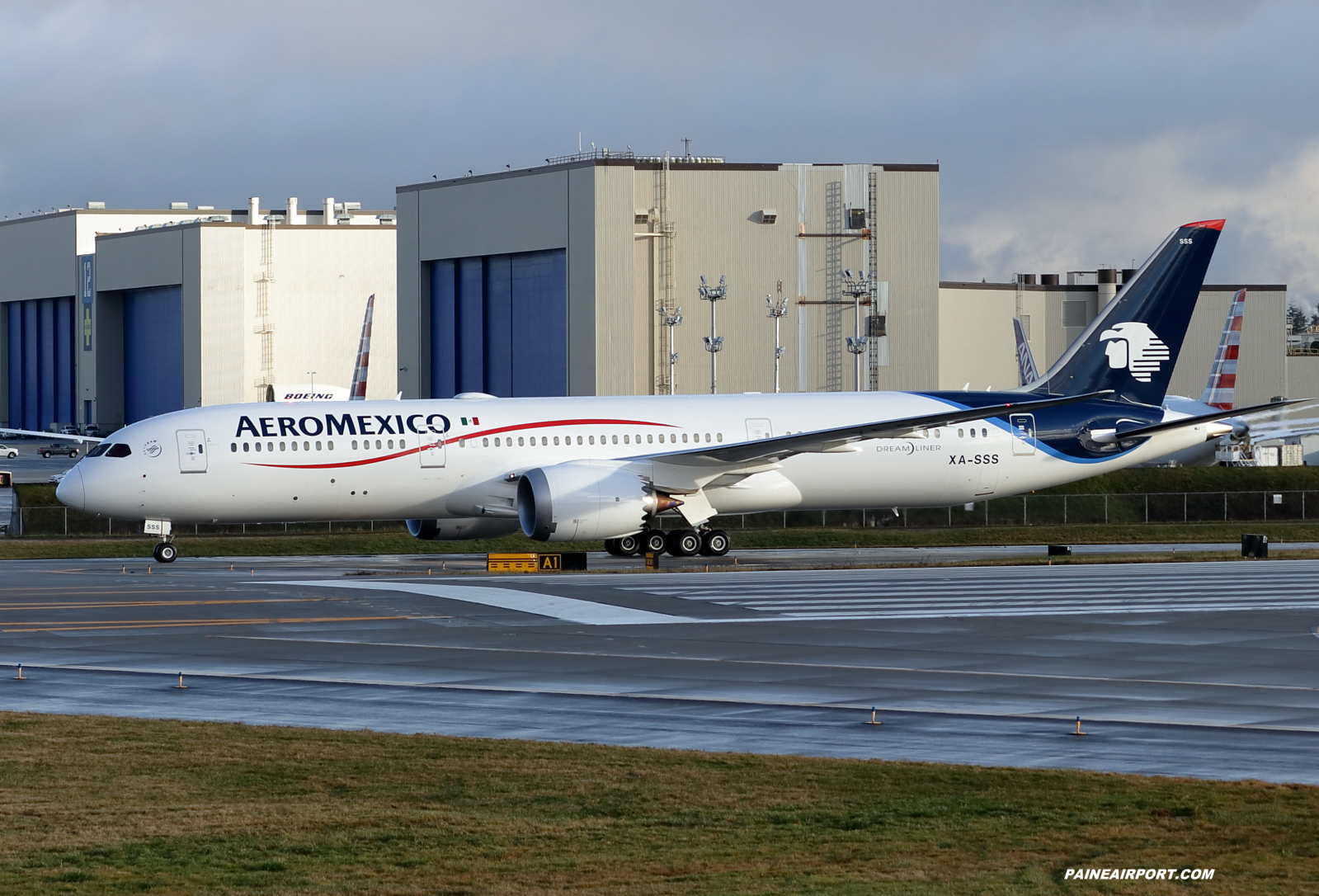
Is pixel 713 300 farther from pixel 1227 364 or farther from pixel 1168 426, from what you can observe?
pixel 1168 426

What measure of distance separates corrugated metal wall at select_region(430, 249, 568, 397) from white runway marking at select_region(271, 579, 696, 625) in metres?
65.3

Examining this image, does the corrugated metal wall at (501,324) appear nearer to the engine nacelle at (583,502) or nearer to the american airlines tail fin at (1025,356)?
the american airlines tail fin at (1025,356)

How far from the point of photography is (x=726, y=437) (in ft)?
143

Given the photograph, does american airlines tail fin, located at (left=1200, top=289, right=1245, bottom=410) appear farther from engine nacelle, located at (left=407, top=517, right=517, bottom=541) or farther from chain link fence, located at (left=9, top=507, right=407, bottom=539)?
engine nacelle, located at (left=407, top=517, right=517, bottom=541)

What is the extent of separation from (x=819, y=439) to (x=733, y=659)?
18044mm

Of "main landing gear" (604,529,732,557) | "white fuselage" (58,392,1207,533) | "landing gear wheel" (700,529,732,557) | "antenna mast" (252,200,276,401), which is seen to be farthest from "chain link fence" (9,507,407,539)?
"antenna mast" (252,200,276,401)

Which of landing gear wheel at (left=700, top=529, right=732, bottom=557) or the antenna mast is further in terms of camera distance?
the antenna mast

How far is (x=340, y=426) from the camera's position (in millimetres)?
41531

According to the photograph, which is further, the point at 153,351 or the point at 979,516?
the point at 153,351

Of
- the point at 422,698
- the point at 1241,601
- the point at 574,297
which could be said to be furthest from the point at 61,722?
the point at 574,297

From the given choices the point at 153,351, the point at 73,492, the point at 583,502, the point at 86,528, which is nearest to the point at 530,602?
the point at 583,502

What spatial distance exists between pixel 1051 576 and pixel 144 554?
25.3 metres

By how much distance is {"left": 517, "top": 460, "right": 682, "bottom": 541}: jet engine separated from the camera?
39.7 meters

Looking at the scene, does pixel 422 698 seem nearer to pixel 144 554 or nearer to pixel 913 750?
pixel 913 750
